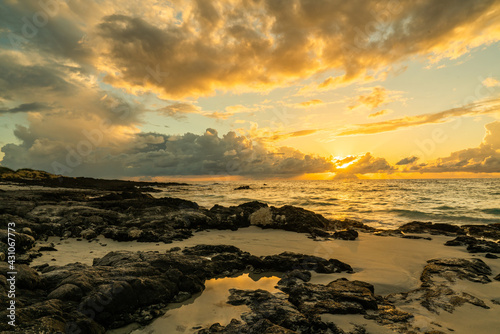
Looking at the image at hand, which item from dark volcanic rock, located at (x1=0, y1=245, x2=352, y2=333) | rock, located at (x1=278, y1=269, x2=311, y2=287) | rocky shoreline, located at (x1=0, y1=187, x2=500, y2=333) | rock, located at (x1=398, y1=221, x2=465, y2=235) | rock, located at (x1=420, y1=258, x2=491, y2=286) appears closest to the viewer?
dark volcanic rock, located at (x1=0, y1=245, x2=352, y2=333)

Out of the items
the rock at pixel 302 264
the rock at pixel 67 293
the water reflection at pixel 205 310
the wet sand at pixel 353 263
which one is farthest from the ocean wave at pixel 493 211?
the rock at pixel 67 293

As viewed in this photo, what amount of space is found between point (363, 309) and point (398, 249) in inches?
285

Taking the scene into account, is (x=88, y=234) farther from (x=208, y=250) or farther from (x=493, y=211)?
(x=493, y=211)

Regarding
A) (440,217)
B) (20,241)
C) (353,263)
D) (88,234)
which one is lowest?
(440,217)

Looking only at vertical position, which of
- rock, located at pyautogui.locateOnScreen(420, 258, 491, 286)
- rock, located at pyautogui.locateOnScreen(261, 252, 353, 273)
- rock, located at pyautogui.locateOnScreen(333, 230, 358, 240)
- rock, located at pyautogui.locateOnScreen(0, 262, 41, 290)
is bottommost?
rock, located at pyautogui.locateOnScreen(333, 230, 358, 240)

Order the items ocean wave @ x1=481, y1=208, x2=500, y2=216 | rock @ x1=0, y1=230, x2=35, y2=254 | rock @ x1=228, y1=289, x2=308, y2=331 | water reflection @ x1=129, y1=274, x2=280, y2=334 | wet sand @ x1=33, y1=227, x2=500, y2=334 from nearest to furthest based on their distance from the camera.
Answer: rock @ x1=228, y1=289, x2=308, y2=331 < water reflection @ x1=129, y1=274, x2=280, y2=334 < wet sand @ x1=33, y1=227, x2=500, y2=334 < rock @ x1=0, y1=230, x2=35, y2=254 < ocean wave @ x1=481, y1=208, x2=500, y2=216

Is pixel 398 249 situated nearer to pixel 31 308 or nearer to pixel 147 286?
pixel 147 286

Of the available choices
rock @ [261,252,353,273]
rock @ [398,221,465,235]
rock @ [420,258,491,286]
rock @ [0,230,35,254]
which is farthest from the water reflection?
rock @ [398,221,465,235]

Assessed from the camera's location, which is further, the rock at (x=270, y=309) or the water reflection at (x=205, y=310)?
the water reflection at (x=205, y=310)

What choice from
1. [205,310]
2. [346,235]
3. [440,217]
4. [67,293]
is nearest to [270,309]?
[205,310]

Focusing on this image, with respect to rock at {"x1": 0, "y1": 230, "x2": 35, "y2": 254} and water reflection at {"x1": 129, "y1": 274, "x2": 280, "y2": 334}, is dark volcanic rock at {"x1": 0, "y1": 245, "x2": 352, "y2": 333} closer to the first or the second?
water reflection at {"x1": 129, "y1": 274, "x2": 280, "y2": 334}

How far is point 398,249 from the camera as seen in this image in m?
10.4

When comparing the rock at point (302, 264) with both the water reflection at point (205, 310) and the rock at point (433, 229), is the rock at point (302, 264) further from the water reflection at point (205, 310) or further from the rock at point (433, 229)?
the rock at point (433, 229)

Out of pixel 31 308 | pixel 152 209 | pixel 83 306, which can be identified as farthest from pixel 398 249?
pixel 152 209
